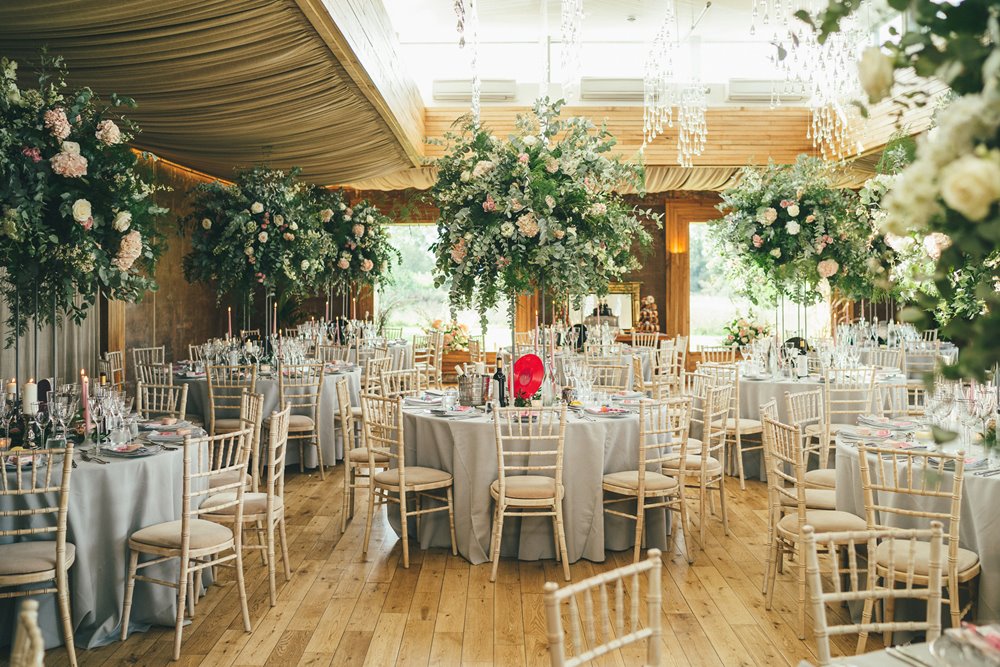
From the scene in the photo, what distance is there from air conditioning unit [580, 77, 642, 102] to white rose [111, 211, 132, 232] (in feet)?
29.4

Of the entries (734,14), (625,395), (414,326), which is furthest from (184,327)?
(734,14)

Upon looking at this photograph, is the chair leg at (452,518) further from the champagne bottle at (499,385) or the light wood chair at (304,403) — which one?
the light wood chair at (304,403)

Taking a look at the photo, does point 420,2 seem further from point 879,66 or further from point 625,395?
point 879,66

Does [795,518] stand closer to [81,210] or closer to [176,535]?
[176,535]

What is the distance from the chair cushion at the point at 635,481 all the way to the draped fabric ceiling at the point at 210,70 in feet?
11.1

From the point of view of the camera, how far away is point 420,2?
35.3ft

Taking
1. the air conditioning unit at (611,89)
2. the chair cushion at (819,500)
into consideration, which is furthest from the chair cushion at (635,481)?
the air conditioning unit at (611,89)

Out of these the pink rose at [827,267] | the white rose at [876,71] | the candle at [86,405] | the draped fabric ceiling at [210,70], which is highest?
the draped fabric ceiling at [210,70]

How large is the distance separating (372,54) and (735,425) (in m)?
4.38

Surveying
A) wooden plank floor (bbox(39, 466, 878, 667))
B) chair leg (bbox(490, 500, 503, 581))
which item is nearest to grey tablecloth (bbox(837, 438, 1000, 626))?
wooden plank floor (bbox(39, 466, 878, 667))

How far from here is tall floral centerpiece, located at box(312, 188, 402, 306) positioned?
11.5 metres

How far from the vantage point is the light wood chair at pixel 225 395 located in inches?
271

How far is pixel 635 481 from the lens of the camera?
5.04 metres

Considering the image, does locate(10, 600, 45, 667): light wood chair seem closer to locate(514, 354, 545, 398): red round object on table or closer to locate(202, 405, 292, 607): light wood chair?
locate(202, 405, 292, 607): light wood chair
